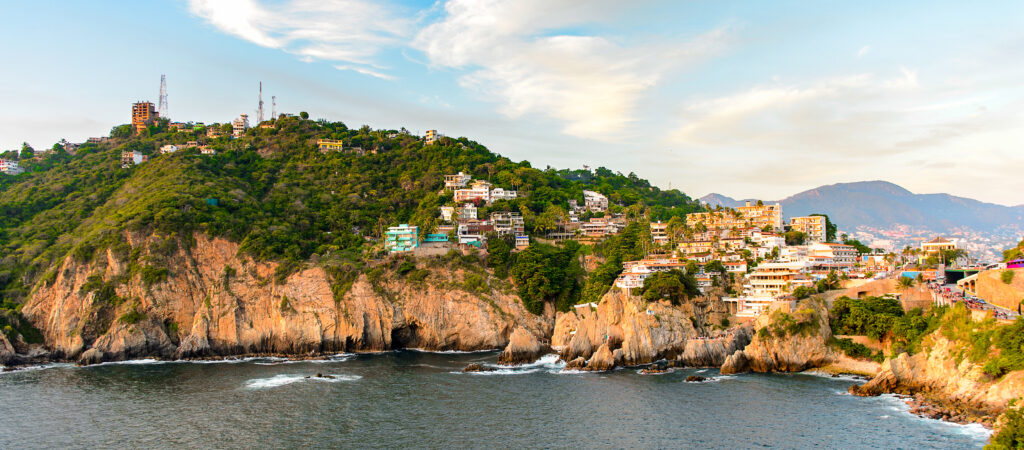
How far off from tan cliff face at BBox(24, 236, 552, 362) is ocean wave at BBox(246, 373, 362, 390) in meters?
12.4

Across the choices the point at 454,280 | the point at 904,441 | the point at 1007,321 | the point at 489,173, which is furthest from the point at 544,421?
the point at 489,173

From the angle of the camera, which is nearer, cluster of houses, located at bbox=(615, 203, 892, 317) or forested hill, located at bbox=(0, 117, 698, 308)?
cluster of houses, located at bbox=(615, 203, 892, 317)

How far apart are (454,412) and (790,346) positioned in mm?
24118

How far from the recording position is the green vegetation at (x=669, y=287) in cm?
5269

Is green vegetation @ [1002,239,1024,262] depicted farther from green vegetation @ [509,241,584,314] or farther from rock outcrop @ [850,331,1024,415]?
green vegetation @ [509,241,584,314]

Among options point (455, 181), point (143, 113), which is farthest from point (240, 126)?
point (455, 181)

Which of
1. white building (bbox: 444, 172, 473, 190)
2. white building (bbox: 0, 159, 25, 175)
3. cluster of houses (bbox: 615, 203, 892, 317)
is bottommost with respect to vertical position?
cluster of houses (bbox: 615, 203, 892, 317)

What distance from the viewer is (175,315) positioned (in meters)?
59.5

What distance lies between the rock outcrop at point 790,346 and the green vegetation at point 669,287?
921 cm

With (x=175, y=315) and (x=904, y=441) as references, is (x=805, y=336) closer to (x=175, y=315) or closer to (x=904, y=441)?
(x=904, y=441)

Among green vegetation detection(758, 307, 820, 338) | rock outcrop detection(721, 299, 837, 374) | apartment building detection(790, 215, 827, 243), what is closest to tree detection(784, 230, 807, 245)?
apartment building detection(790, 215, 827, 243)

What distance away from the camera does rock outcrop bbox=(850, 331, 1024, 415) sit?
98.8 feet

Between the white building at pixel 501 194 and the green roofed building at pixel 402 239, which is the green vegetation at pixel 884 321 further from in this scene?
the white building at pixel 501 194

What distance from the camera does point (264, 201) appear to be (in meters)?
75.6
